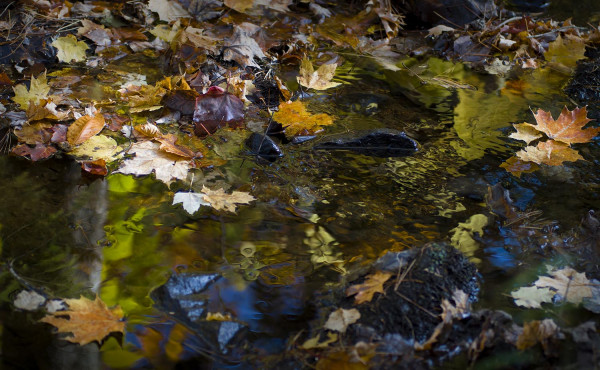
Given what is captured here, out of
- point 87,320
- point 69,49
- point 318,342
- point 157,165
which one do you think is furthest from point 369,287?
point 69,49

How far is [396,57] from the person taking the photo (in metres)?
4.01

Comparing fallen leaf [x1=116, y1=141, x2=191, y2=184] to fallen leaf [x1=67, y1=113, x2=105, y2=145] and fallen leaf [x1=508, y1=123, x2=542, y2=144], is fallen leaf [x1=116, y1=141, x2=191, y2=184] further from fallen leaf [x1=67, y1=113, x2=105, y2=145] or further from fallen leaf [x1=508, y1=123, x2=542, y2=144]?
fallen leaf [x1=508, y1=123, x2=542, y2=144]

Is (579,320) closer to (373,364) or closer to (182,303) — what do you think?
(373,364)

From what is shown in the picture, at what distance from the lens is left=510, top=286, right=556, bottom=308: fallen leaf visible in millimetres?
1860

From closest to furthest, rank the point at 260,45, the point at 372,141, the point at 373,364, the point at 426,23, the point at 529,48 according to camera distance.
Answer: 1. the point at 373,364
2. the point at 372,141
3. the point at 260,45
4. the point at 529,48
5. the point at 426,23

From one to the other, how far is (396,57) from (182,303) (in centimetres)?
285

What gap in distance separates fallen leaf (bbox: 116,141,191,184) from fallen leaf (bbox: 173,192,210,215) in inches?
5.2

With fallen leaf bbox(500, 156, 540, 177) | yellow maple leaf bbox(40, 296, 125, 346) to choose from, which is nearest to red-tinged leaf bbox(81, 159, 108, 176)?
yellow maple leaf bbox(40, 296, 125, 346)

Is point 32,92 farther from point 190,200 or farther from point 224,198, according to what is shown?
point 224,198

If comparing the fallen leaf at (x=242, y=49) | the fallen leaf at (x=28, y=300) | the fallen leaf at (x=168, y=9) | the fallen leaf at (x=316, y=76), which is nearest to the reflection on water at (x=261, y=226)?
the fallen leaf at (x=28, y=300)

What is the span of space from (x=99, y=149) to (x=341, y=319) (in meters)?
1.63

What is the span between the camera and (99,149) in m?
2.67

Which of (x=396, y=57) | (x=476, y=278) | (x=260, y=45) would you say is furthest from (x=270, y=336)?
(x=396, y=57)

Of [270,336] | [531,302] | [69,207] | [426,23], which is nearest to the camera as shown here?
[270,336]
